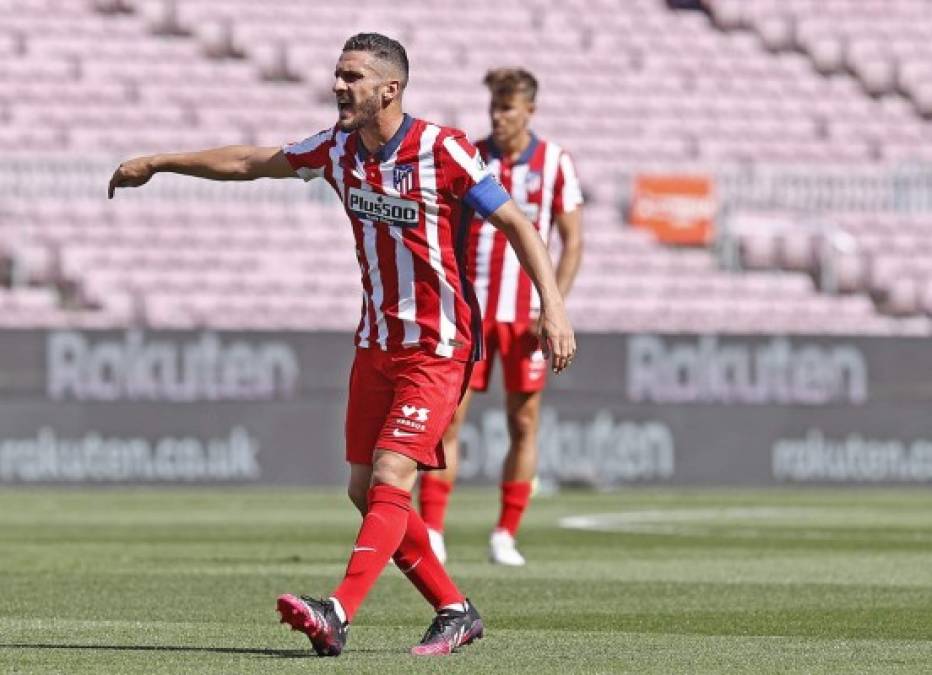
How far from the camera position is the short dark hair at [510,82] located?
10438mm

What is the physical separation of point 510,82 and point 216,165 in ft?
12.1

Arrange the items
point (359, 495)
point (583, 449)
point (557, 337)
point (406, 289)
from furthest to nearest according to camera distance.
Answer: point (583, 449) < point (359, 495) < point (406, 289) < point (557, 337)

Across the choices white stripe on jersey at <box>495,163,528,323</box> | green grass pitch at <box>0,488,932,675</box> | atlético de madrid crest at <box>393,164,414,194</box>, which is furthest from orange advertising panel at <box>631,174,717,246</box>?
atlético de madrid crest at <box>393,164,414,194</box>

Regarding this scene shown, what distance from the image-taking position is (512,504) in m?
10.6

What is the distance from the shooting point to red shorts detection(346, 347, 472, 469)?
657 cm

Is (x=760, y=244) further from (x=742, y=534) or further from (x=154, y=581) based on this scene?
(x=154, y=581)

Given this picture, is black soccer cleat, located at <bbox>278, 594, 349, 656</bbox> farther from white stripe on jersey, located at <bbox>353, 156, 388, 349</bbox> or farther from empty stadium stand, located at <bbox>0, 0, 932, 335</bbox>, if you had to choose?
empty stadium stand, located at <bbox>0, 0, 932, 335</bbox>

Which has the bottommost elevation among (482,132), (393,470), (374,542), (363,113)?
(374,542)

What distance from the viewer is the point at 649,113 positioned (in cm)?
2702

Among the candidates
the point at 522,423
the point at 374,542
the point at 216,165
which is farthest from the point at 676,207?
the point at 374,542

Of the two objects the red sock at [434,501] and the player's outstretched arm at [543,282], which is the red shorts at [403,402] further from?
the red sock at [434,501]

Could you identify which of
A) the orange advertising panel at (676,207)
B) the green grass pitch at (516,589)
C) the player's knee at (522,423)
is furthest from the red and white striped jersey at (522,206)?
the orange advertising panel at (676,207)

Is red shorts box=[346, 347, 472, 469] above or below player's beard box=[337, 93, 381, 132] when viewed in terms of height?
below

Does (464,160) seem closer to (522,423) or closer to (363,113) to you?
(363,113)
